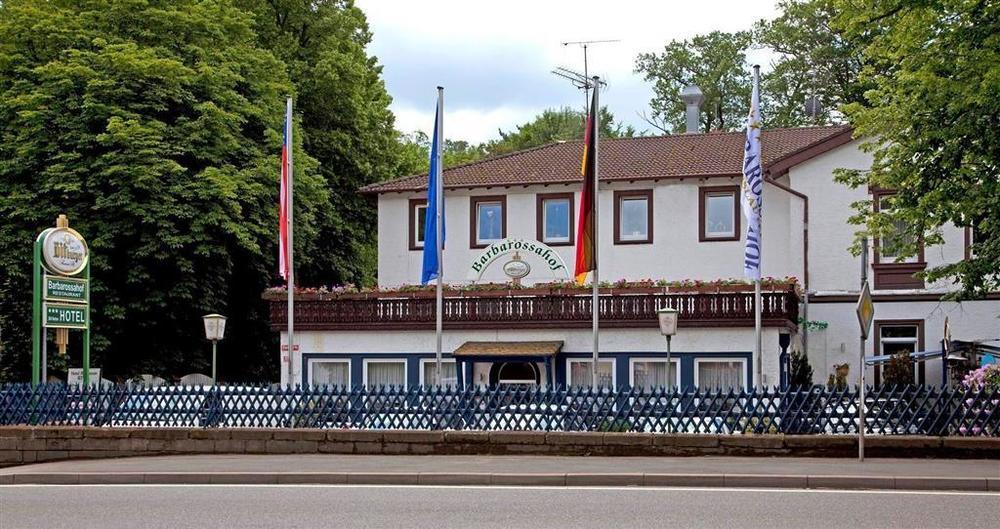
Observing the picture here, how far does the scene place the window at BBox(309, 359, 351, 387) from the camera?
128ft

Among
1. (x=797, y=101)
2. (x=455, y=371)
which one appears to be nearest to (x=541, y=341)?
(x=455, y=371)

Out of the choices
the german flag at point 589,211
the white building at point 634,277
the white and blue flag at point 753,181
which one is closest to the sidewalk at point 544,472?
the german flag at point 589,211

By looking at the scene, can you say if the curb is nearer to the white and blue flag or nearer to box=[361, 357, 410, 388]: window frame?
the white and blue flag

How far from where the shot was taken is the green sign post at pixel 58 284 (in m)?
28.2

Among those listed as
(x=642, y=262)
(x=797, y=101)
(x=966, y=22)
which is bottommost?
(x=642, y=262)

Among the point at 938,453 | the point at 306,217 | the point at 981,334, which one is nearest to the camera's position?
the point at 938,453

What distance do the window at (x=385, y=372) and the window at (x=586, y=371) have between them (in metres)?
4.61

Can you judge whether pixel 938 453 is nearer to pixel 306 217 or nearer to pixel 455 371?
pixel 455 371

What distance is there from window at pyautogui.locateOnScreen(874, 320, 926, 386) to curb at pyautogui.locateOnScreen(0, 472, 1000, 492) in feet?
74.9

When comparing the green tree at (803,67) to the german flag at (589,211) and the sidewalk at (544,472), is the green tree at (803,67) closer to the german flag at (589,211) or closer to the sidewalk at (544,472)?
the german flag at (589,211)

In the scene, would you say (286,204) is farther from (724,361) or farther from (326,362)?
(724,361)

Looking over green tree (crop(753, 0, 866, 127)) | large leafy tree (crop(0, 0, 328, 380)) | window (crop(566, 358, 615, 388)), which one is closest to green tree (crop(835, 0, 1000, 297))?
window (crop(566, 358, 615, 388))

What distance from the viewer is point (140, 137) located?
141ft

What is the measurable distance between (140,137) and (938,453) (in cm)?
2855
